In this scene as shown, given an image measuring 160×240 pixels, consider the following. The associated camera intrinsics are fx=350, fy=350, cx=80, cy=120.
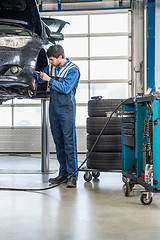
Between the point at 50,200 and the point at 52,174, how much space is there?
187 centimetres

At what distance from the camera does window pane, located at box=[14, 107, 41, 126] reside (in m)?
10.3

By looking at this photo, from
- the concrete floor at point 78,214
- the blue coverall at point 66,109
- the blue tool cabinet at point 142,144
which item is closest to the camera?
the concrete floor at point 78,214

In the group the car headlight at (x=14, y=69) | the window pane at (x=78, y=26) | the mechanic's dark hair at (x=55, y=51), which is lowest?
the car headlight at (x=14, y=69)

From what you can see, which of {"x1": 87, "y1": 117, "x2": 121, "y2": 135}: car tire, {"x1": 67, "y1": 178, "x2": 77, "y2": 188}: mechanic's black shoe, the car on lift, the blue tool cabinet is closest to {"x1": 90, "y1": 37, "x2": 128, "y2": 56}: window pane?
the car on lift

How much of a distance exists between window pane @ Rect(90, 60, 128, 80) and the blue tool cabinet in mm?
5926

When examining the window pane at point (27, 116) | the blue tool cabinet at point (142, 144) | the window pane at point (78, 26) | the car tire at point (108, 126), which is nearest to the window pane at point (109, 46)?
the window pane at point (78, 26)

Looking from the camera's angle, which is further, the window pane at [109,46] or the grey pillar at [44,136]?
the window pane at [109,46]

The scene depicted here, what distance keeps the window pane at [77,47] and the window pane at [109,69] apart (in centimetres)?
43

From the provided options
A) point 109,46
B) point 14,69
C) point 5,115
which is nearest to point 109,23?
point 109,46

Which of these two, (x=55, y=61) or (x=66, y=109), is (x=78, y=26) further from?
(x=66, y=109)

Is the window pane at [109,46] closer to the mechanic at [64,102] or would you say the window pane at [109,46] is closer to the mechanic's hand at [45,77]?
the mechanic at [64,102]

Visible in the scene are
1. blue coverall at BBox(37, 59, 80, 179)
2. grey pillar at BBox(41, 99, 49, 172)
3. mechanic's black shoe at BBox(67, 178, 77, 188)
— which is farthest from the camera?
grey pillar at BBox(41, 99, 49, 172)

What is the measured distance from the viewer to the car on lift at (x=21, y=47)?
4.20 metres

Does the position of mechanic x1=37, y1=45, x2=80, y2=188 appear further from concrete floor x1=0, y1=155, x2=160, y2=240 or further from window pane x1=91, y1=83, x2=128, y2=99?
window pane x1=91, y1=83, x2=128, y2=99
